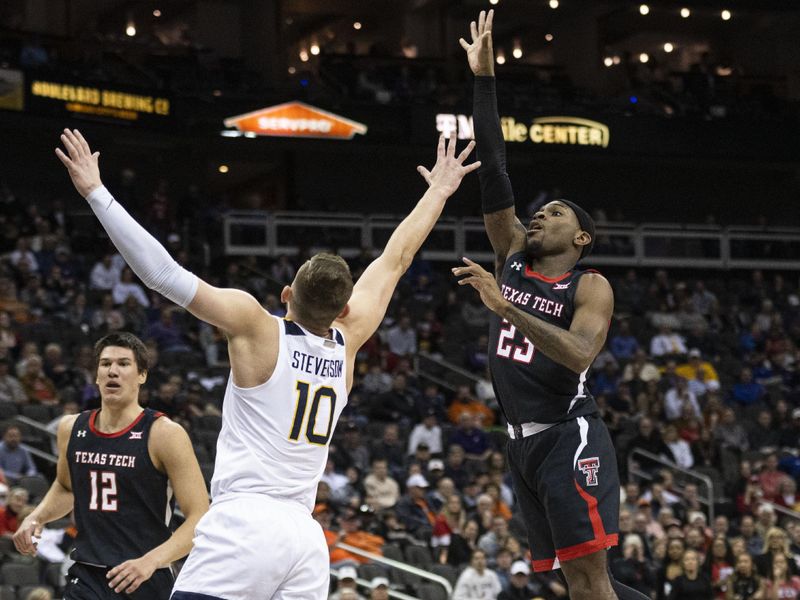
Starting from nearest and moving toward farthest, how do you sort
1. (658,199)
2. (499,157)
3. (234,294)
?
1. (234,294)
2. (499,157)
3. (658,199)

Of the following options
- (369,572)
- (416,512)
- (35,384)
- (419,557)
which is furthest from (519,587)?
(35,384)

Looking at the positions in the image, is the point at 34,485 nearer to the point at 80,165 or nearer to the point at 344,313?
the point at 344,313

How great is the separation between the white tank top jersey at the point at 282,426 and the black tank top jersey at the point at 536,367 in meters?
1.53

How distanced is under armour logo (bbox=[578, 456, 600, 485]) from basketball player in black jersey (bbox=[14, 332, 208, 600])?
1753 millimetres

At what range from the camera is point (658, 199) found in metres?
36.8

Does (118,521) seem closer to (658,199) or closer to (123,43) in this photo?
(123,43)

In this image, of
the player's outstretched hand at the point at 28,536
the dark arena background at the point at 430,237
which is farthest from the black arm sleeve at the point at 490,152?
the dark arena background at the point at 430,237

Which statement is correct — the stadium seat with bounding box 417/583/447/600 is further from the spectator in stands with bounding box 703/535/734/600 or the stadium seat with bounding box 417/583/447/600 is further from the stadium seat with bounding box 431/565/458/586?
the spectator in stands with bounding box 703/535/734/600

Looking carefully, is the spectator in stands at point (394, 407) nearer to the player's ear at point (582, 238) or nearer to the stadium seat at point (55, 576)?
the stadium seat at point (55, 576)

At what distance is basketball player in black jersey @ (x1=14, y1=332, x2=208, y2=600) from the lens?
6.42 metres

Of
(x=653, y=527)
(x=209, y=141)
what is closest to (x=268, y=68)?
(x=209, y=141)

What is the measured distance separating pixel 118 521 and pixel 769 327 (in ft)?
73.9

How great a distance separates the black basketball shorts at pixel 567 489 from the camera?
629 cm

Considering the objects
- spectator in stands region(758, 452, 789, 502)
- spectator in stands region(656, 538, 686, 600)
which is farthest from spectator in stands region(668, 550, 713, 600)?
spectator in stands region(758, 452, 789, 502)
